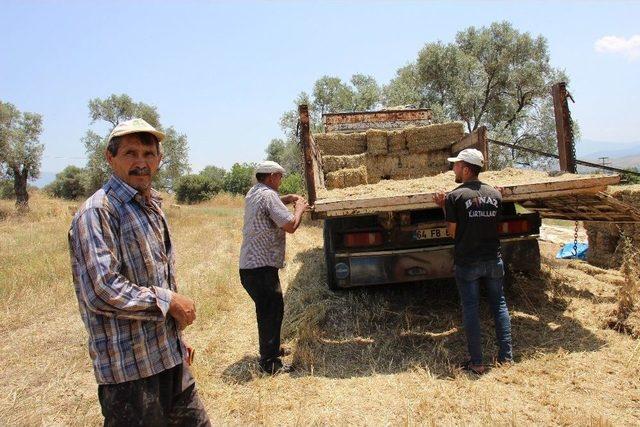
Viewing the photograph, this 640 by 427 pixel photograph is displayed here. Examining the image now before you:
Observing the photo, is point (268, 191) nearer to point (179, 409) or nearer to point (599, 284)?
point (179, 409)

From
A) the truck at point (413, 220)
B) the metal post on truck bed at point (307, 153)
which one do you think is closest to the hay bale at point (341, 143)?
the truck at point (413, 220)

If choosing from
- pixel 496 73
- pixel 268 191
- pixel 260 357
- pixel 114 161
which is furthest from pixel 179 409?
pixel 496 73

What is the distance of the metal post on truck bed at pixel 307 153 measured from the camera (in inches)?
169

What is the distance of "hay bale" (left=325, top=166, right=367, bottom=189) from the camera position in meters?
6.50

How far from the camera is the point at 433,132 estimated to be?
7023 mm

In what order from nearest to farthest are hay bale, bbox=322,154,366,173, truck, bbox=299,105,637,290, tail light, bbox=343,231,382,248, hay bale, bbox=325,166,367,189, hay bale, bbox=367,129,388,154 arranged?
truck, bbox=299,105,637,290, tail light, bbox=343,231,382,248, hay bale, bbox=325,166,367,189, hay bale, bbox=322,154,366,173, hay bale, bbox=367,129,388,154

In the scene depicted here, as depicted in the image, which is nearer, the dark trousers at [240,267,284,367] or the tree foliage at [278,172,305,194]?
the dark trousers at [240,267,284,367]

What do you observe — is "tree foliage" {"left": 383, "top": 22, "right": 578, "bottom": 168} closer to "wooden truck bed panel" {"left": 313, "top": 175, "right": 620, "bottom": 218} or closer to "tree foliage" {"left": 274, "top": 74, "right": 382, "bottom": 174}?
"tree foliage" {"left": 274, "top": 74, "right": 382, "bottom": 174}

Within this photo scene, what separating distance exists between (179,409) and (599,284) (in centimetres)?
527

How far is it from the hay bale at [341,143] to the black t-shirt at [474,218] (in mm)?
3479

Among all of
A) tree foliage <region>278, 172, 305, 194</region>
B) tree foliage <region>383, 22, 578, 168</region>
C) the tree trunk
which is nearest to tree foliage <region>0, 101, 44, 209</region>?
the tree trunk

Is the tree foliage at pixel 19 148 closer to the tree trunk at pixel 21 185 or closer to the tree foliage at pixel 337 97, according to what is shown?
the tree trunk at pixel 21 185

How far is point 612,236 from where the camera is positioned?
7.35 meters

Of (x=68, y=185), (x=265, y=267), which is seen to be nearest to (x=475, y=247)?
(x=265, y=267)
